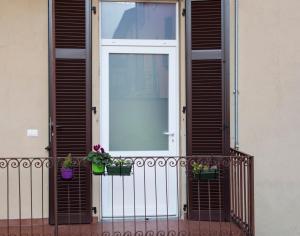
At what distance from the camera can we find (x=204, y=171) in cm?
448

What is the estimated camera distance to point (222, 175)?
470 centimetres

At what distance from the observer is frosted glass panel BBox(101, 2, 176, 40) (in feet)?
16.6

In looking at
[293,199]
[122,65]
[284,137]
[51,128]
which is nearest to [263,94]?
[284,137]

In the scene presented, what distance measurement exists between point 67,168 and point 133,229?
3.09ft

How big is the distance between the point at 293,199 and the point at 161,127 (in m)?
1.78

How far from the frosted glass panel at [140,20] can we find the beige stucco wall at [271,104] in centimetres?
84

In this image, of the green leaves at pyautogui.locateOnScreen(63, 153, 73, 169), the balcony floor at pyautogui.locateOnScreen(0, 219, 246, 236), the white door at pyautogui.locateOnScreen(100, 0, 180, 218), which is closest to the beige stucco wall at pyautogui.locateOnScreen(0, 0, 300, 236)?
the white door at pyautogui.locateOnScreen(100, 0, 180, 218)

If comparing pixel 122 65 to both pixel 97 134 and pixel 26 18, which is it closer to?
pixel 97 134

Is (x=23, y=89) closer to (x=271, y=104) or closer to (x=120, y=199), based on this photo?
(x=120, y=199)

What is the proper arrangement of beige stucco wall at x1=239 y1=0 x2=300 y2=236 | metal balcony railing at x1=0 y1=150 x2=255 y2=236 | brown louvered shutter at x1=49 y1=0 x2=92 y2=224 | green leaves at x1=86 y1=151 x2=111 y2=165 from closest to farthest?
green leaves at x1=86 y1=151 x2=111 y2=165 → metal balcony railing at x1=0 y1=150 x2=255 y2=236 → brown louvered shutter at x1=49 y1=0 x2=92 y2=224 → beige stucco wall at x1=239 y1=0 x2=300 y2=236

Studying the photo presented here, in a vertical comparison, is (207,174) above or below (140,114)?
below

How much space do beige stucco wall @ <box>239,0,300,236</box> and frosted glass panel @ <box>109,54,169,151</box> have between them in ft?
3.02

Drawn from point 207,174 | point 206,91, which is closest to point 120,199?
point 207,174

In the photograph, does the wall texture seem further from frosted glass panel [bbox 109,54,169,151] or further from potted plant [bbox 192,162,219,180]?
potted plant [bbox 192,162,219,180]
